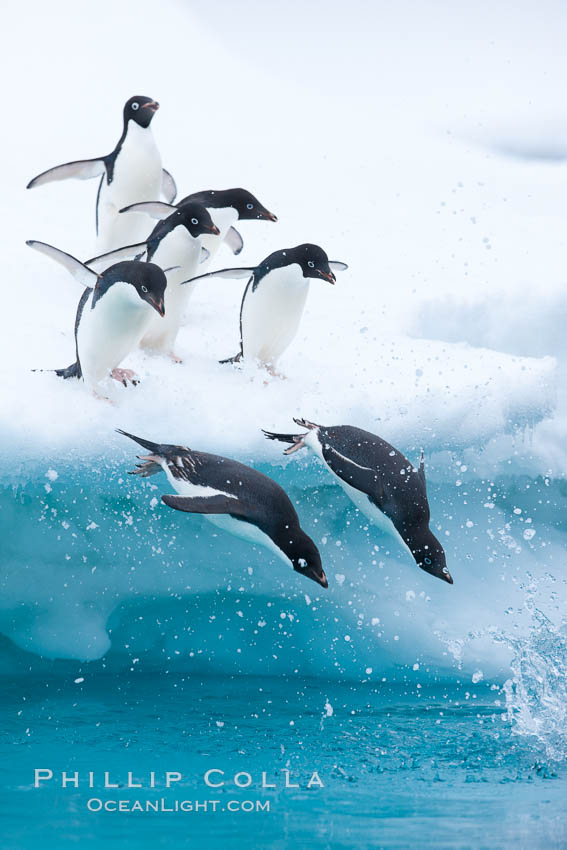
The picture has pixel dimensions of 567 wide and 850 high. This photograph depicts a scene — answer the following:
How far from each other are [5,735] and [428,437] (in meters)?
1.53

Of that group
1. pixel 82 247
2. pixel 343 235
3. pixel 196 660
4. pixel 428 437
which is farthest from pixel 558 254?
pixel 196 660

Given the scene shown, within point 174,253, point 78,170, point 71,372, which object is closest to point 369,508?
point 71,372

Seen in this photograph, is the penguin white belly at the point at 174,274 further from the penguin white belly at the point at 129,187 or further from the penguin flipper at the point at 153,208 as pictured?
the penguin white belly at the point at 129,187

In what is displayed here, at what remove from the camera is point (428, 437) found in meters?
3.11

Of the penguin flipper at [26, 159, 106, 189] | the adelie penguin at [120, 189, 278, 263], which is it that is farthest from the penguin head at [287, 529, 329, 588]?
the penguin flipper at [26, 159, 106, 189]

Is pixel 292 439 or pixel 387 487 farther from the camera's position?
pixel 292 439

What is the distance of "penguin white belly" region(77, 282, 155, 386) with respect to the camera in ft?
9.07

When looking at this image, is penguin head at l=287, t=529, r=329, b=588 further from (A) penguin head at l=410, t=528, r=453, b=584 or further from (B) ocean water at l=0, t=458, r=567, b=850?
(B) ocean water at l=0, t=458, r=567, b=850

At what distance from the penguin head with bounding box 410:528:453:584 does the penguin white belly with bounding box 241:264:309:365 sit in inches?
41.2

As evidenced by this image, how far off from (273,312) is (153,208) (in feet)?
2.13

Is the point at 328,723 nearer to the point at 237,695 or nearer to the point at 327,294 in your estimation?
the point at 237,695

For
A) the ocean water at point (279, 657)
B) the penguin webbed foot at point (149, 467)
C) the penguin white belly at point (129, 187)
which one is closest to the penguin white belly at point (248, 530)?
the penguin webbed foot at point (149, 467)

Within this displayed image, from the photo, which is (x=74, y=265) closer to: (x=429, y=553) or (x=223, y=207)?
(x=223, y=207)

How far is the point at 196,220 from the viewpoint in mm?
3168
